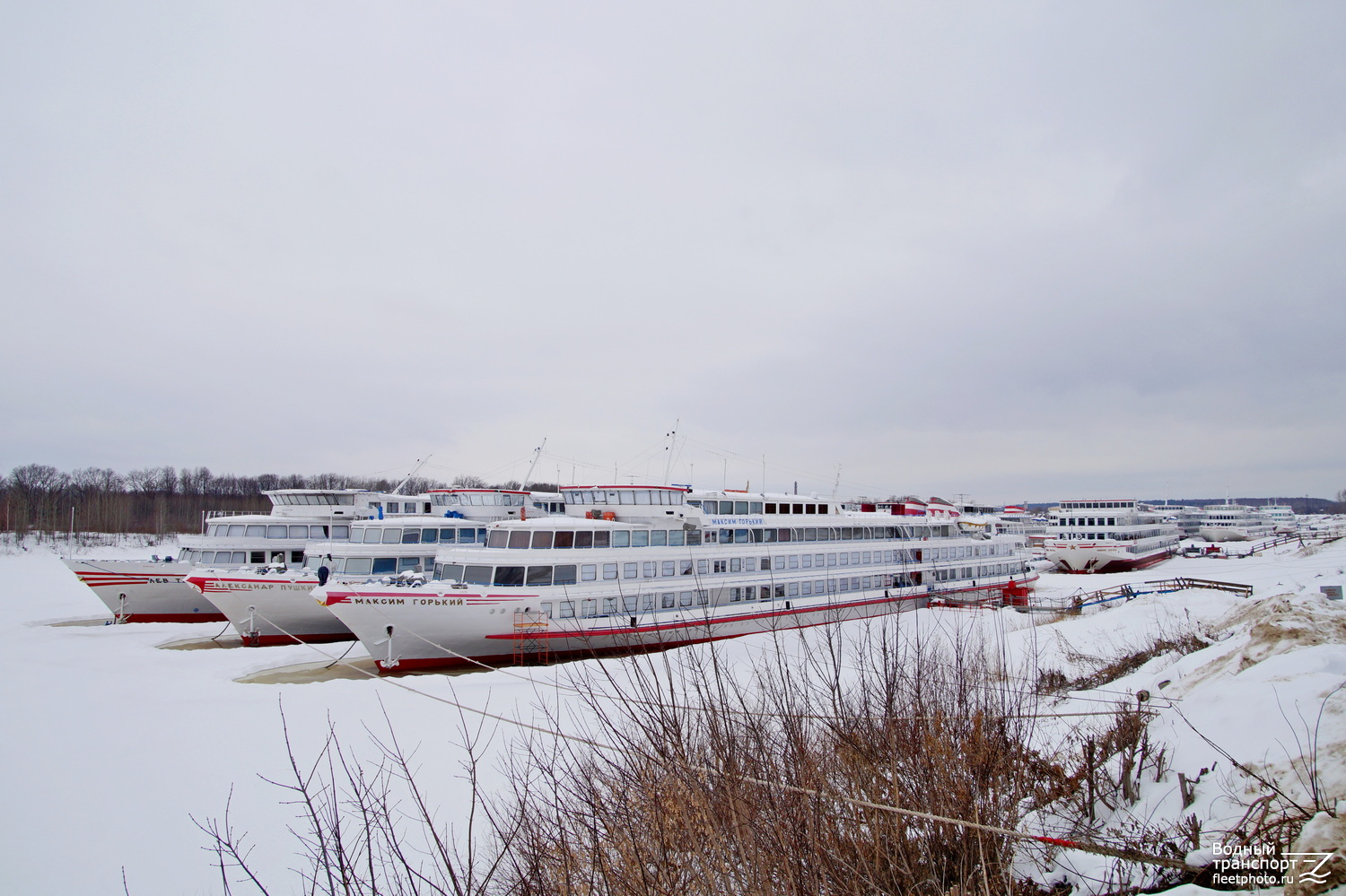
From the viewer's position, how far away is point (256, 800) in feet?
33.4

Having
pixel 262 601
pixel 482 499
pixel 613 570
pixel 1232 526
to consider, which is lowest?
pixel 1232 526

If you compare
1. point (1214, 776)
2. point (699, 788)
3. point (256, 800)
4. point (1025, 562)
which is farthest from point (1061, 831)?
point (1025, 562)

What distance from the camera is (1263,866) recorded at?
4.02 metres

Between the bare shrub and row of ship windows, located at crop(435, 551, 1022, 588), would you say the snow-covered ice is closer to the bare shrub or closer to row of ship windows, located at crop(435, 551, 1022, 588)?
the bare shrub

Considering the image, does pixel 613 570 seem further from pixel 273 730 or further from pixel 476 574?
pixel 273 730

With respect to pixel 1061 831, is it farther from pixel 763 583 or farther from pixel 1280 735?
pixel 763 583

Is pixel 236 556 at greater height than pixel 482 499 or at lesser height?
lesser

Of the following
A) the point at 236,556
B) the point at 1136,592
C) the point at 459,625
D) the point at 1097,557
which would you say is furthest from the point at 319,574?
the point at 1097,557

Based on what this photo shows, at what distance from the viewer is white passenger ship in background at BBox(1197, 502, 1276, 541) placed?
4382 inches

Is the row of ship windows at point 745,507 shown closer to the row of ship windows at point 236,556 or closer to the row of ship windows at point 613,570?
the row of ship windows at point 613,570

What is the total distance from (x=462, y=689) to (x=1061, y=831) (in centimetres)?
1439

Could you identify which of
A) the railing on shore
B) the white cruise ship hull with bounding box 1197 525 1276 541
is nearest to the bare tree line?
the railing on shore

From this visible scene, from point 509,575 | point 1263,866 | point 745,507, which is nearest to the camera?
point 1263,866

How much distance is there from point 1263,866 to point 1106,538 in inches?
2897
